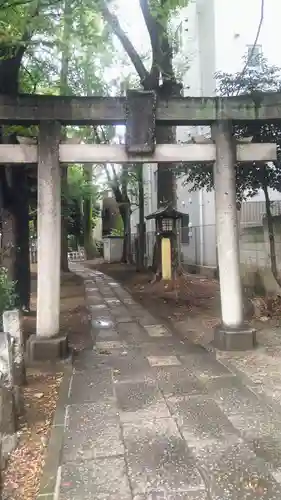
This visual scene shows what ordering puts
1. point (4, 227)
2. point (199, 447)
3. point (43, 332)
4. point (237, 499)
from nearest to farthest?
1. point (237, 499)
2. point (199, 447)
3. point (43, 332)
4. point (4, 227)

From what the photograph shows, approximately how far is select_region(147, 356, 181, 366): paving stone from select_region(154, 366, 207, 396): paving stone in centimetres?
22

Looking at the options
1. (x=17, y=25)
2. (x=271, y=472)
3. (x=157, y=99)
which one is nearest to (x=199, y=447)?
(x=271, y=472)

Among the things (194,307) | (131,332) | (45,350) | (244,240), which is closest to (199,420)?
(45,350)

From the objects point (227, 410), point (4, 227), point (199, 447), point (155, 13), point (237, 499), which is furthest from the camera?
point (4, 227)

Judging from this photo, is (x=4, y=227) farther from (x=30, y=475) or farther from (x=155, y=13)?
(x=30, y=475)

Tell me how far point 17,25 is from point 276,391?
6180 millimetres

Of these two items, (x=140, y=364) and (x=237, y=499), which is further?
(x=140, y=364)

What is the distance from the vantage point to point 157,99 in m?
6.95

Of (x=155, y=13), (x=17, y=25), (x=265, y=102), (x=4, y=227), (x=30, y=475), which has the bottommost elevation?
(x=30, y=475)

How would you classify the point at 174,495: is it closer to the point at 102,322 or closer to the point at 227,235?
the point at 227,235

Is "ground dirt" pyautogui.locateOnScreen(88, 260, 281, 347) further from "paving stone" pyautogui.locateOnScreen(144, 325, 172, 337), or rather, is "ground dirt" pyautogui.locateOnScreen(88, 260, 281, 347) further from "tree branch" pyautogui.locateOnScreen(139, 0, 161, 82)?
"tree branch" pyautogui.locateOnScreen(139, 0, 161, 82)

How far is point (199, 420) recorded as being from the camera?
14.4ft

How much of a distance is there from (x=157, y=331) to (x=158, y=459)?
5.33 meters

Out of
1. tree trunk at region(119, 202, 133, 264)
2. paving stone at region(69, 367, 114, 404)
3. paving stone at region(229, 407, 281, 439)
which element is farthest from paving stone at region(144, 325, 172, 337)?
tree trunk at region(119, 202, 133, 264)
